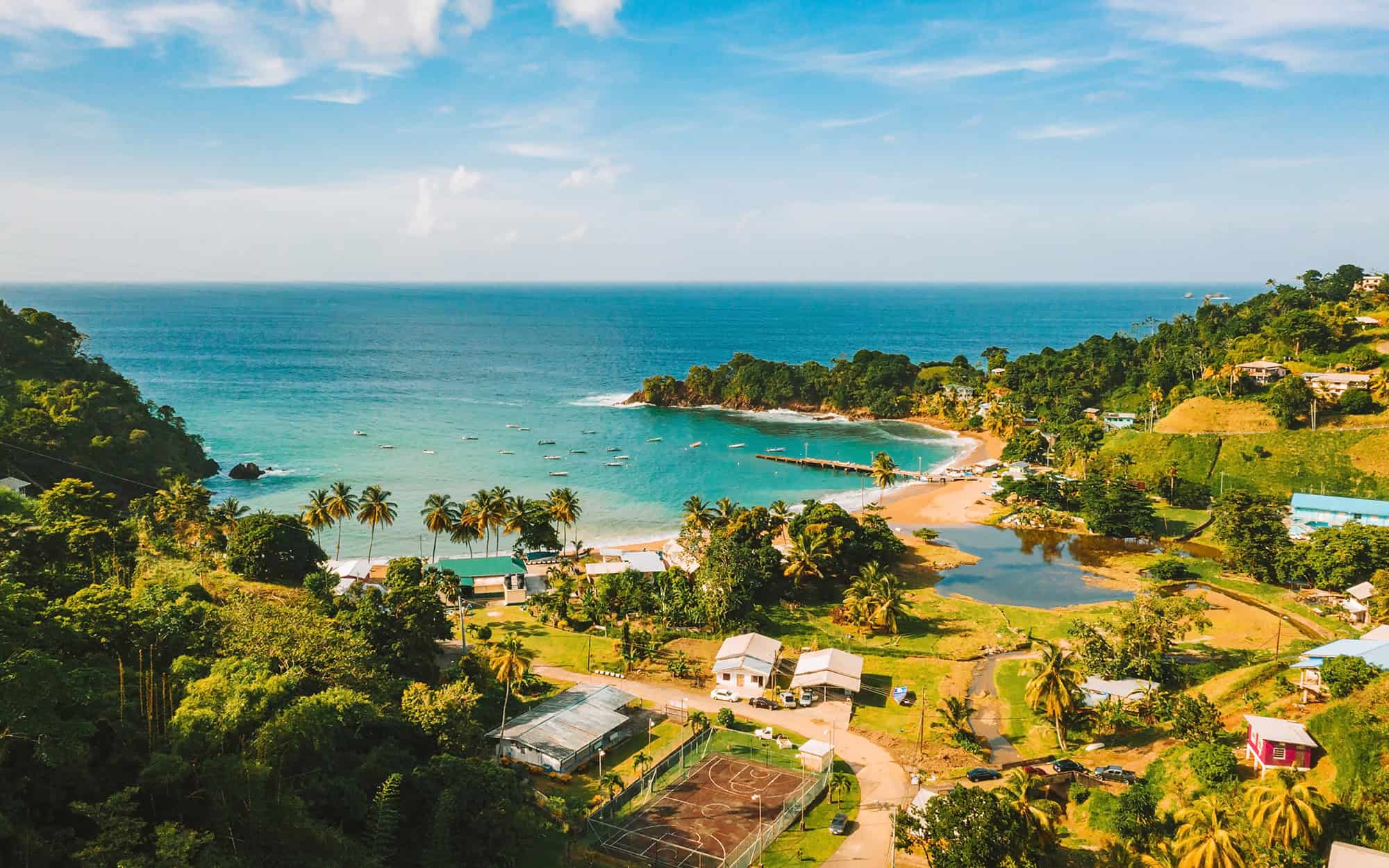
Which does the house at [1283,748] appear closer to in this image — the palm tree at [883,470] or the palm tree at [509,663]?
the palm tree at [509,663]

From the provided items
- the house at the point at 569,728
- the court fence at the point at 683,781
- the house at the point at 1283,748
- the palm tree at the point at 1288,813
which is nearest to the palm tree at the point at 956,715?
the court fence at the point at 683,781

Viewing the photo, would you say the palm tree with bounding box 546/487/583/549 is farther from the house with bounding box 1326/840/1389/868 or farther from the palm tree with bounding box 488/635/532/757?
the house with bounding box 1326/840/1389/868

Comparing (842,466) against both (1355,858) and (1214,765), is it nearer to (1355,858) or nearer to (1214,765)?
(1214,765)

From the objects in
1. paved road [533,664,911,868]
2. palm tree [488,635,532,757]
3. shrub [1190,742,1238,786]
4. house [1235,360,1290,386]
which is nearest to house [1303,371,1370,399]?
house [1235,360,1290,386]

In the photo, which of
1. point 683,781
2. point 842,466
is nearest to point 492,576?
point 683,781

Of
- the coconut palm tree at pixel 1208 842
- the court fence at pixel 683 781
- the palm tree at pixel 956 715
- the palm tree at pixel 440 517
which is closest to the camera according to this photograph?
the coconut palm tree at pixel 1208 842

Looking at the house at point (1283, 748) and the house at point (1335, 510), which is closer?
the house at point (1283, 748)
